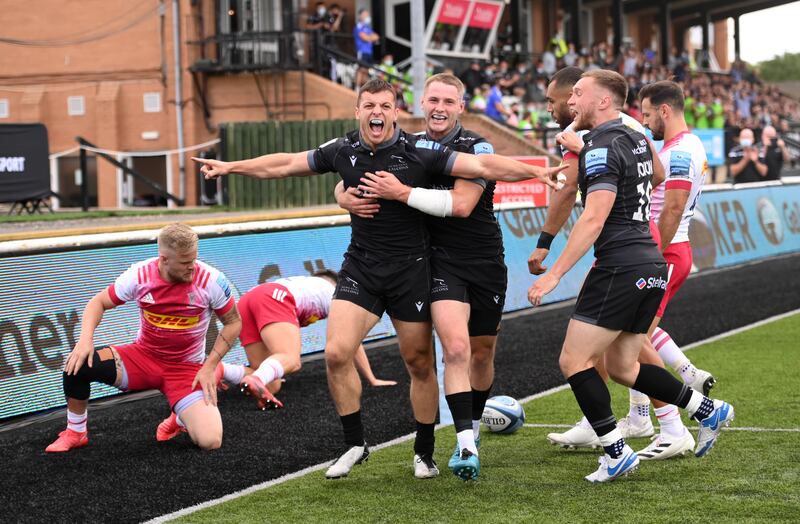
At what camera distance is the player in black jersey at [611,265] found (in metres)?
5.84

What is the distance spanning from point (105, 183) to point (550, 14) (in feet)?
62.7

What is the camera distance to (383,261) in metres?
6.25

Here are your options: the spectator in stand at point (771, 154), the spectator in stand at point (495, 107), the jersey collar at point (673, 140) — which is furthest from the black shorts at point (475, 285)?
the spectator in stand at point (495, 107)

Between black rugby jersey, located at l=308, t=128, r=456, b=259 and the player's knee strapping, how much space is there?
2109mm

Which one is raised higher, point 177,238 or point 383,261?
point 177,238

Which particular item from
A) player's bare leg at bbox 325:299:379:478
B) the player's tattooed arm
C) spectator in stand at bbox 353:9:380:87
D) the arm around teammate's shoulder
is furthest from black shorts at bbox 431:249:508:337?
spectator in stand at bbox 353:9:380:87

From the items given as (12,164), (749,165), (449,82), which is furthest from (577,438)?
(12,164)

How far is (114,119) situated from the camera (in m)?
30.5

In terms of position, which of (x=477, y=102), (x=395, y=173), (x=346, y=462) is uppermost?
(x=477, y=102)

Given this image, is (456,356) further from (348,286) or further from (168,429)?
(168,429)

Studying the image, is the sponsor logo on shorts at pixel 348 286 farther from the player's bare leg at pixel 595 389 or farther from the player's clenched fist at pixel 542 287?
the player's bare leg at pixel 595 389

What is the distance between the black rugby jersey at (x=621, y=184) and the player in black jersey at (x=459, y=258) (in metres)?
0.66

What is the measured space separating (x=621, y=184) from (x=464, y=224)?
0.99m

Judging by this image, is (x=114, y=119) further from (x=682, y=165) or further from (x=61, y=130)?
(x=682, y=165)
